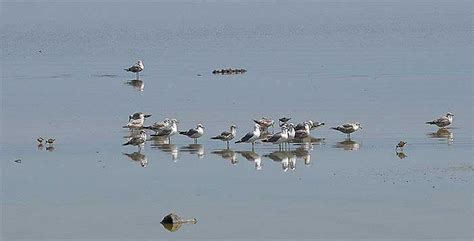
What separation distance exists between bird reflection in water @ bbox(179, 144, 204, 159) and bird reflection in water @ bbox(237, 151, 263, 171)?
2.88 feet

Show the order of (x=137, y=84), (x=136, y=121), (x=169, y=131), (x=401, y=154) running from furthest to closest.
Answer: (x=137, y=84)
(x=136, y=121)
(x=169, y=131)
(x=401, y=154)

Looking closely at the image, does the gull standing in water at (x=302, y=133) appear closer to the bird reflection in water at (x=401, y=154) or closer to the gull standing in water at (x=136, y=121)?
the bird reflection in water at (x=401, y=154)

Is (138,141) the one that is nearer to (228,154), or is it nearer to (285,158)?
(228,154)

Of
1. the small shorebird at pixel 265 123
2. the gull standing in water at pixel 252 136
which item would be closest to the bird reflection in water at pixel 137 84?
the small shorebird at pixel 265 123

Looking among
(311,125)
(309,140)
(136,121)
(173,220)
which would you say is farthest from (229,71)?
(173,220)

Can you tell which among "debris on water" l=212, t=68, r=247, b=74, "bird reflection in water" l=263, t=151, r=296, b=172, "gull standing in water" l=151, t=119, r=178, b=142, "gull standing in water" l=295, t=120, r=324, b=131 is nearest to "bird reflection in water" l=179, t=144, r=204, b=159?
"gull standing in water" l=151, t=119, r=178, b=142

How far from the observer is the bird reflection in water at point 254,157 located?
79.4 ft

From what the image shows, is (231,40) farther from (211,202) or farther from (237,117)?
(211,202)

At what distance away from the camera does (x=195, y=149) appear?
2631 centimetres

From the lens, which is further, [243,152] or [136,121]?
[136,121]

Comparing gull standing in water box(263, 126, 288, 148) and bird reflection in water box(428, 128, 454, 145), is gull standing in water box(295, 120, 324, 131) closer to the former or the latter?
gull standing in water box(263, 126, 288, 148)

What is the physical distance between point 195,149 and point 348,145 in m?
3.44

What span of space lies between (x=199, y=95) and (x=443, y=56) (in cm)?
1665

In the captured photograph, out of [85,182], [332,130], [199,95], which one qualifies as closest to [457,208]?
[85,182]
